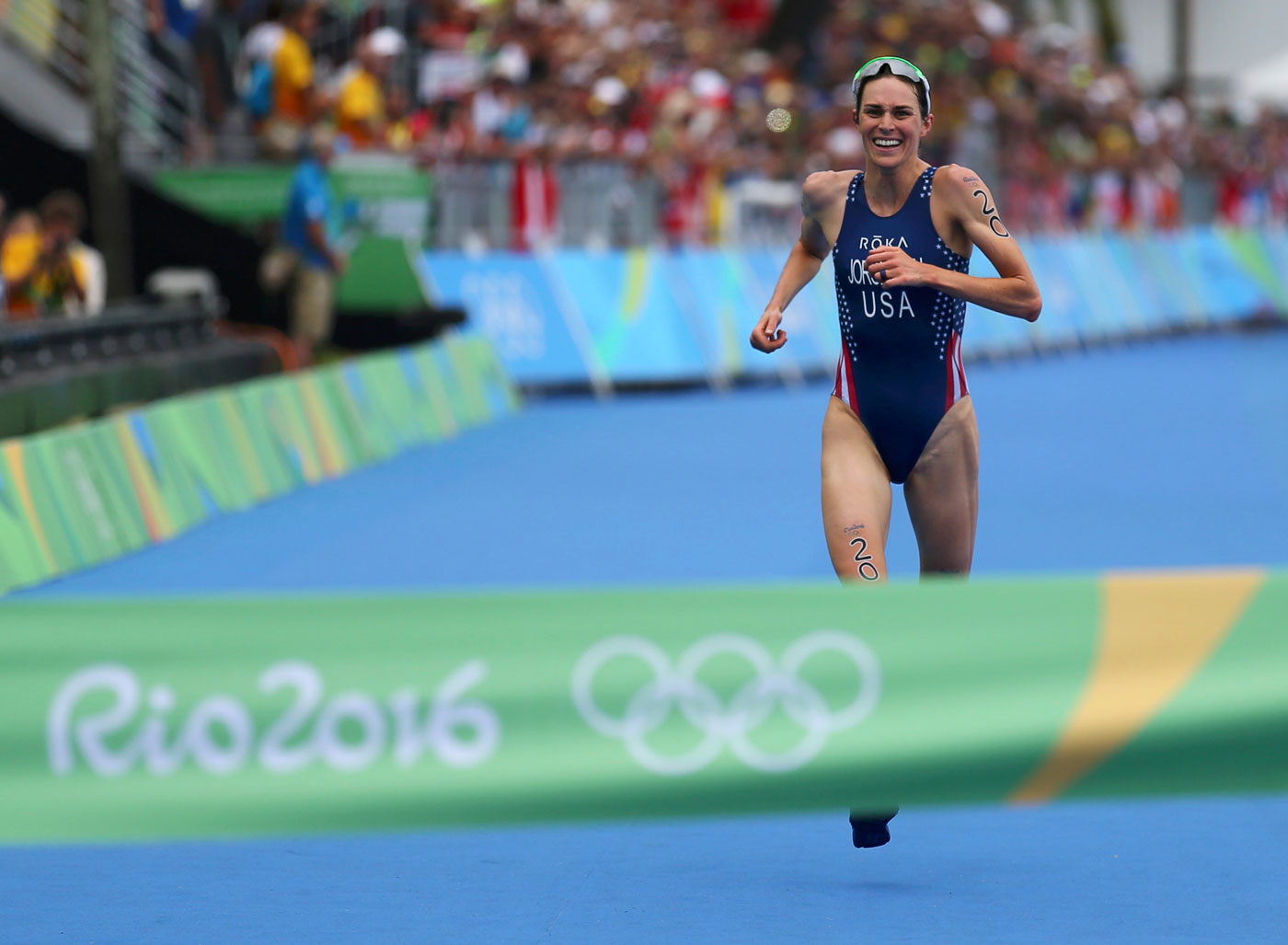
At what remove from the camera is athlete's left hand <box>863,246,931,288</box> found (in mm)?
5793

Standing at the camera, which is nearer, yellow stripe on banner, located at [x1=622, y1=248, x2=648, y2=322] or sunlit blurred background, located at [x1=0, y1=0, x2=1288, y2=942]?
sunlit blurred background, located at [x1=0, y1=0, x2=1288, y2=942]

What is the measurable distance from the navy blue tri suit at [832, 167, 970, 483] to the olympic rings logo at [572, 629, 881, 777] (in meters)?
2.17

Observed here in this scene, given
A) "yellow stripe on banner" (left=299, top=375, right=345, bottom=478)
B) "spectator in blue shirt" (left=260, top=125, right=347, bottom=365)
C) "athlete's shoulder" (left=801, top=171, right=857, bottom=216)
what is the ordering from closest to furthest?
"athlete's shoulder" (left=801, top=171, right=857, bottom=216), "yellow stripe on banner" (left=299, top=375, right=345, bottom=478), "spectator in blue shirt" (left=260, top=125, right=347, bottom=365)

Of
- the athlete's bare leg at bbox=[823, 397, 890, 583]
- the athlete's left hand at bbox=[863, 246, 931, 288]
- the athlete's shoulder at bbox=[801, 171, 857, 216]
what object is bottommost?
the athlete's bare leg at bbox=[823, 397, 890, 583]

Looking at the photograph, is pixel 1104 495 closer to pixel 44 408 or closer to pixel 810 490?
pixel 810 490

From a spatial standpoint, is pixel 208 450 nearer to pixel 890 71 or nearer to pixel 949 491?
pixel 949 491

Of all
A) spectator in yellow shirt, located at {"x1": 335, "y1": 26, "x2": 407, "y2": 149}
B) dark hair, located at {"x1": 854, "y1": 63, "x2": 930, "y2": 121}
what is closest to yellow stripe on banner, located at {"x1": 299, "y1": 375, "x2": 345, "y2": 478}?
spectator in yellow shirt, located at {"x1": 335, "y1": 26, "x2": 407, "y2": 149}

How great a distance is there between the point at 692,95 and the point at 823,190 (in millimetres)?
20907

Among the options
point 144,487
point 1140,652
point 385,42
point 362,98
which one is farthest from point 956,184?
point 362,98

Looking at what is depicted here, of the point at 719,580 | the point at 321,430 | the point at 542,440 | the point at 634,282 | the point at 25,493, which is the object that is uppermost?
the point at 25,493

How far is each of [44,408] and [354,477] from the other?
368cm

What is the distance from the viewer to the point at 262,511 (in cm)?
1402

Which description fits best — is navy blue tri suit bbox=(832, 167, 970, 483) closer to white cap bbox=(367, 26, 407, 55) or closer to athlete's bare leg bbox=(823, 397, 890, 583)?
athlete's bare leg bbox=(823, 397, 890, 583)

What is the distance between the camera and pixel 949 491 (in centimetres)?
619
